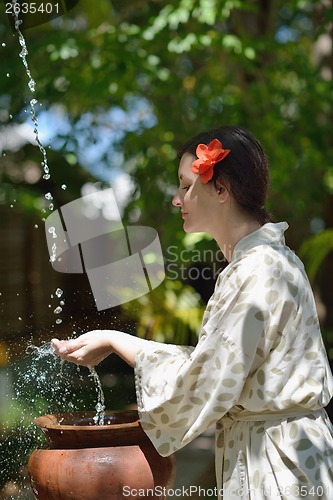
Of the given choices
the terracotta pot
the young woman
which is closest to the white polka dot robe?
the young woman

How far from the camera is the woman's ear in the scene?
6.39ft

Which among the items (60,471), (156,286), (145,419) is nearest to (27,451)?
(60,471)

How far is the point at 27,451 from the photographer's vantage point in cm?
261

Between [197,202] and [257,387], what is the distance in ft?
1.63

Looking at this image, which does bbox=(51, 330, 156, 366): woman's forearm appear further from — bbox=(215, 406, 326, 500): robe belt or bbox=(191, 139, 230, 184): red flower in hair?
bbox=(191, 139, 230, 184): red flower in hair

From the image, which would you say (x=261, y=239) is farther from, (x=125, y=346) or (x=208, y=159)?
(x=125, y=346)

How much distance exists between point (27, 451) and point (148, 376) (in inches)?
35.7

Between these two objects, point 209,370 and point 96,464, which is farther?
point 96,464

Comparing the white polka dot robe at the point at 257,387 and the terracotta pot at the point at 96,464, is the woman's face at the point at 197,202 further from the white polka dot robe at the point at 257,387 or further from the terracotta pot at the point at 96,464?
the terracotta pot at the point at 96,464

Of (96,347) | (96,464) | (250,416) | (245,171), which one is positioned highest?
(245,171)

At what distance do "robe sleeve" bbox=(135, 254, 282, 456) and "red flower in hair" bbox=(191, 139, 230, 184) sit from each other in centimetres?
25

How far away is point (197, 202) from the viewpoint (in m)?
1.98

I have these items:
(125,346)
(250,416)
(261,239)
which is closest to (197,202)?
(261,239)

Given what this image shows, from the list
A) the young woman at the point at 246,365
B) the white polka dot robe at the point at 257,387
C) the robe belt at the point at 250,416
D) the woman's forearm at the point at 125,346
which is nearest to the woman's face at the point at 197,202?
the young woman at the point at 246,365
